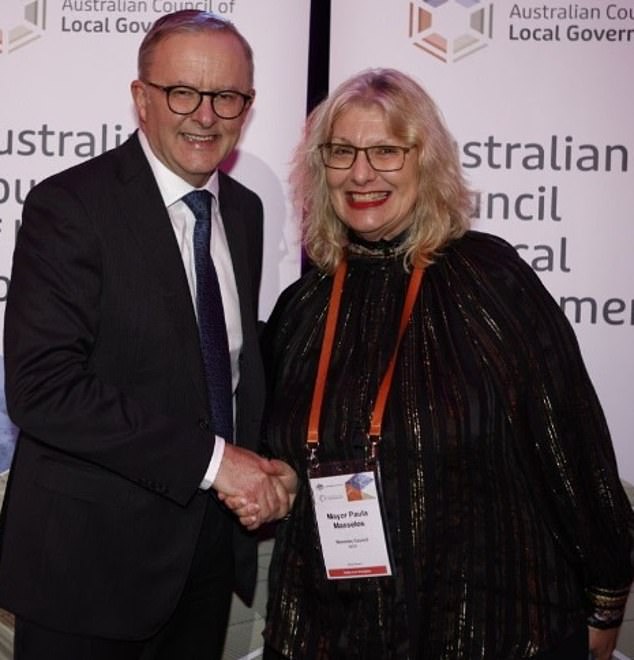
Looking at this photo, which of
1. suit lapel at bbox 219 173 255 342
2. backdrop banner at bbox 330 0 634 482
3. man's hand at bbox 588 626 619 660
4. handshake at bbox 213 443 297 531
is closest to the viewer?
handshake at bbox 213 443 297 531

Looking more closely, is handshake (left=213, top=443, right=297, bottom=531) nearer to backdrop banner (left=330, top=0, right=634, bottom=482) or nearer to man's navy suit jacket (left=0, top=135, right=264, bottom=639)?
man's navy suit jacket (left=0, top=135, right=264, bottom=639)

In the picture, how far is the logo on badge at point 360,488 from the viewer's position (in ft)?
7.26

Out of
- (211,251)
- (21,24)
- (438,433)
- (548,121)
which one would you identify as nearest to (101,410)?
(211,251)

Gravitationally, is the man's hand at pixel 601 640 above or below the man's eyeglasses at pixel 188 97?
below

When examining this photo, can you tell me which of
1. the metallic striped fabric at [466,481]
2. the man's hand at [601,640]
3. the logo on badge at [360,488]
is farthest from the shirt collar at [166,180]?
the man's hand at [601,640]

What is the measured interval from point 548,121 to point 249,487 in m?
1.57

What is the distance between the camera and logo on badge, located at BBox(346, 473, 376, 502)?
2.21 m

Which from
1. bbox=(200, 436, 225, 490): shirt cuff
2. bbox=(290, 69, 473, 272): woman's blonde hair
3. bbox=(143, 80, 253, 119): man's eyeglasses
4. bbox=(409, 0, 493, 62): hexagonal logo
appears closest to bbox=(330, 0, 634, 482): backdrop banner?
bbox=(409, 0, 493, 62): hexagonal logo

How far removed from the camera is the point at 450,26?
124 inches

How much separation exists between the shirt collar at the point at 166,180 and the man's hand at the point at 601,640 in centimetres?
137

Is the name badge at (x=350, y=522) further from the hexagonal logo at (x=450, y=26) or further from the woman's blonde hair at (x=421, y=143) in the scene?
the hexagonal logo at (x=450, y=26)

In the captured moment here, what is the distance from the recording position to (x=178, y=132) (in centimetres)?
236

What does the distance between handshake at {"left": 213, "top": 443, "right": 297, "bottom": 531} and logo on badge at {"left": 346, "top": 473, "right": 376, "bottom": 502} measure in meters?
0.17

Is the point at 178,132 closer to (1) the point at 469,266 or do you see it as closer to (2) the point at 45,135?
(1) the point at 469,266
